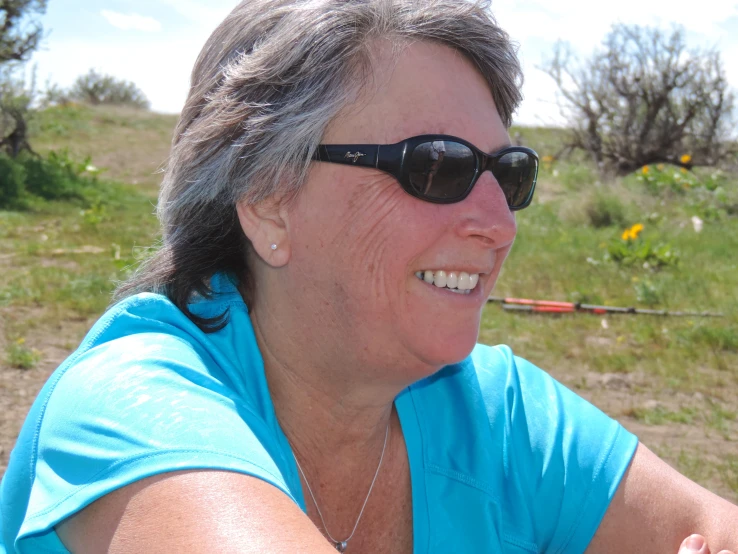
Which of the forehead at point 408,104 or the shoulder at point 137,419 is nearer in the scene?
the shoulder at point 137,419

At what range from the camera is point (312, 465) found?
1746 millimetres

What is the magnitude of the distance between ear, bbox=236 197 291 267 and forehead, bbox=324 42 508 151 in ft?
0.63

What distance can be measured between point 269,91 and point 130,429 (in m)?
0.76

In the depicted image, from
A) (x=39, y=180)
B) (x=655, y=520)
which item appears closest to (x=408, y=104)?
(x=655, y=520)

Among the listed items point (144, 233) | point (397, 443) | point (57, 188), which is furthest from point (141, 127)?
point (397, 443)

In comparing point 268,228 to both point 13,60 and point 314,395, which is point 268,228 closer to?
point 314,395

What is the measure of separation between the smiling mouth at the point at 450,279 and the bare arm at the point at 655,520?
0.64m

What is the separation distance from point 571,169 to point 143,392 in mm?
15086

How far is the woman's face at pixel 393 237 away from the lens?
1601 millimetres

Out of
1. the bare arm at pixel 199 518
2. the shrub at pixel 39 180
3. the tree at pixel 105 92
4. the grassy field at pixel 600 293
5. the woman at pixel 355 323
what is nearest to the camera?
the bare arm at pixel 199 518

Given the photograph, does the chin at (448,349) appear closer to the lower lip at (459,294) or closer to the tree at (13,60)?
the lower lip at (459,294)

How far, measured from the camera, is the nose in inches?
64.1

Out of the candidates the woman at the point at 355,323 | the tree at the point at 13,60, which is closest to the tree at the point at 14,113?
the tree at the point at 13,60

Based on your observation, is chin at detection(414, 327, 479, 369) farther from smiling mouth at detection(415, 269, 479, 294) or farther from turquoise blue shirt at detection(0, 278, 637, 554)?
turquoise blue shirt at detection(0, 278, 637, 554)
